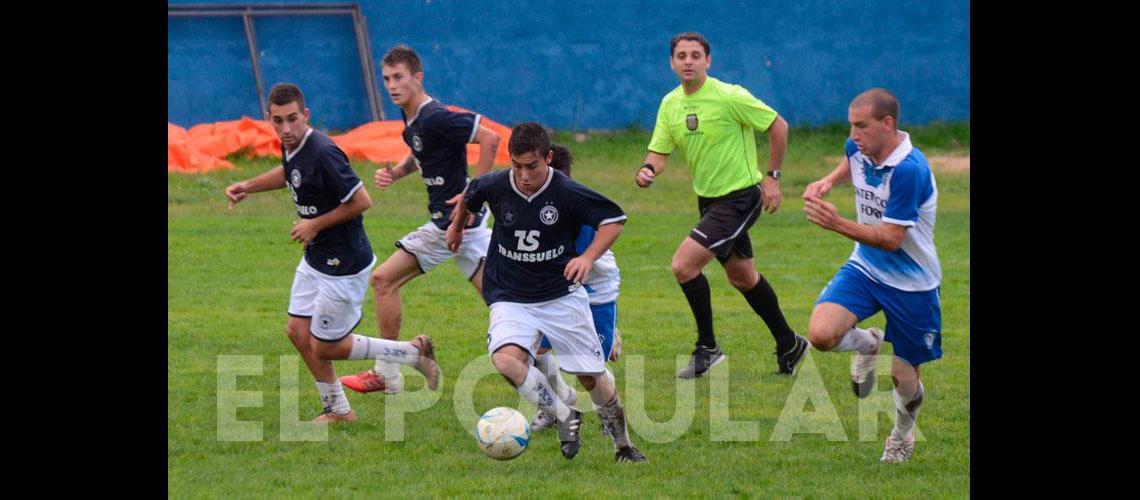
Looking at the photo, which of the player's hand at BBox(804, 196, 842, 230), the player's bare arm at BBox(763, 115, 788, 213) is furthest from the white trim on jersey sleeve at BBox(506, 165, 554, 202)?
the player's bare arm at BBox(763, 115, 788, 213)

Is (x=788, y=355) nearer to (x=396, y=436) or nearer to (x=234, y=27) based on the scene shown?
(x=396, y=436)

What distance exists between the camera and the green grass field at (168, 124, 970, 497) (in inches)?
270

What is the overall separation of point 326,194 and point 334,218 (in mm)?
180

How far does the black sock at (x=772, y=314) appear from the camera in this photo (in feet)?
30.8

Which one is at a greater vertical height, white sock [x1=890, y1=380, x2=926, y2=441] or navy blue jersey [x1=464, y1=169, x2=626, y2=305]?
navy blue jersey [x1=464, y1=169, x2=626, y2=305]

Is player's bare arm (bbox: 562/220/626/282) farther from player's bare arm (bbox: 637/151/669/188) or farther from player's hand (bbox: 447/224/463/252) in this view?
player's bare arm (bbox: 637/151/669/188)

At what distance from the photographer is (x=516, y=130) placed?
284 inches

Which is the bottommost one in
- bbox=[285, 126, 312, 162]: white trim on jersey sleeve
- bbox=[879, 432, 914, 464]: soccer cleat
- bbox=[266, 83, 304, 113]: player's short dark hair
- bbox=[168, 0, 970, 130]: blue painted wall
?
bbox=[879, 432, 914, 464]: soccer cleat

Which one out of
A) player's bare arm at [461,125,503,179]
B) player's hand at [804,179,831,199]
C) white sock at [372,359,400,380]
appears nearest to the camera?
player's hand at [804,179,831,199]

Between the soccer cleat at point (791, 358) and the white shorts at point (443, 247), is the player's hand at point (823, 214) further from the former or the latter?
the white shorts at point (443, 247)

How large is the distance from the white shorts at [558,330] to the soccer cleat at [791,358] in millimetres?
2377

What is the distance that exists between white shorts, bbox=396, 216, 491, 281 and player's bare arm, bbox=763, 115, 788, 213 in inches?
78.3

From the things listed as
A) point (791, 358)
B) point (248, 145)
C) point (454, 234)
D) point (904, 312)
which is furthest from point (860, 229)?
point (248, 145)

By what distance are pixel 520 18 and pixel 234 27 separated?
4.59 meters
